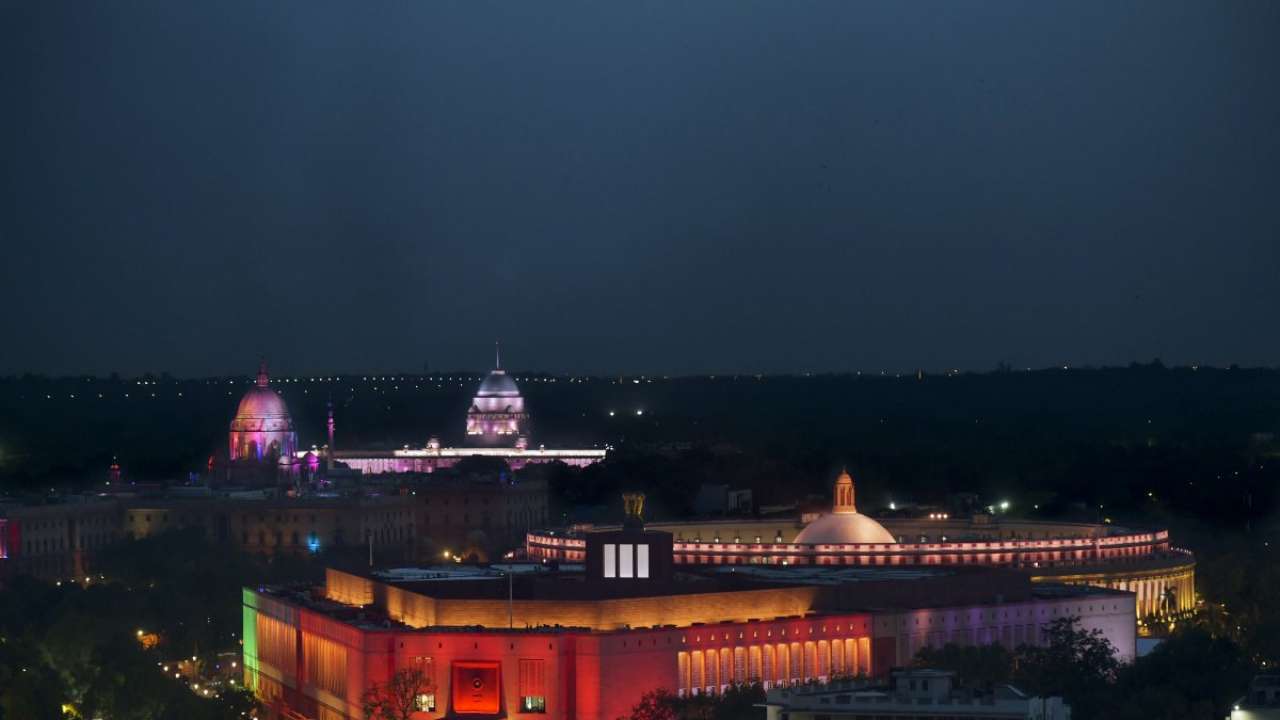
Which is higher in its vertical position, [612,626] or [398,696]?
[612,626]

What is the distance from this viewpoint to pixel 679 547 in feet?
552

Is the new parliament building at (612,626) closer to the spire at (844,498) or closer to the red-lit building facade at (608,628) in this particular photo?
the red-lit building facade at (608,628)

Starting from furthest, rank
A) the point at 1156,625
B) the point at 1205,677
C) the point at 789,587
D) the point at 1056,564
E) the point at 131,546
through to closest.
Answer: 1. the point at 131,546
2. the point at 1056,564
3. the point at 1156,625
4. the point at 789,587
5. the point at 1205,677

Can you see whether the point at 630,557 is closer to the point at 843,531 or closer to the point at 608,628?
the point at 608,628

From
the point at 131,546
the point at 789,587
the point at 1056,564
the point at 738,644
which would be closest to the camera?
the point at 738,644

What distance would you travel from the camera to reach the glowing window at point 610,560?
125562 mm

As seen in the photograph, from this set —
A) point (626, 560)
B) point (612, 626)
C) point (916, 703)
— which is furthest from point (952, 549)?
point (916, 703)

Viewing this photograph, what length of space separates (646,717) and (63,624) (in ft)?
102

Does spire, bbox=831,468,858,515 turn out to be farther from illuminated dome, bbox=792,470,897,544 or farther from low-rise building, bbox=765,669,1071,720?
low-rise building, bbox=765,669,1071,720

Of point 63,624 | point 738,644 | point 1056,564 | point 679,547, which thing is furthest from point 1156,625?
point 63,624

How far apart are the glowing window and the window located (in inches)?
502

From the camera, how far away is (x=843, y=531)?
521 ft

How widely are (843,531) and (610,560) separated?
115 ft

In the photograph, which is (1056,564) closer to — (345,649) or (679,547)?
(679,547)
